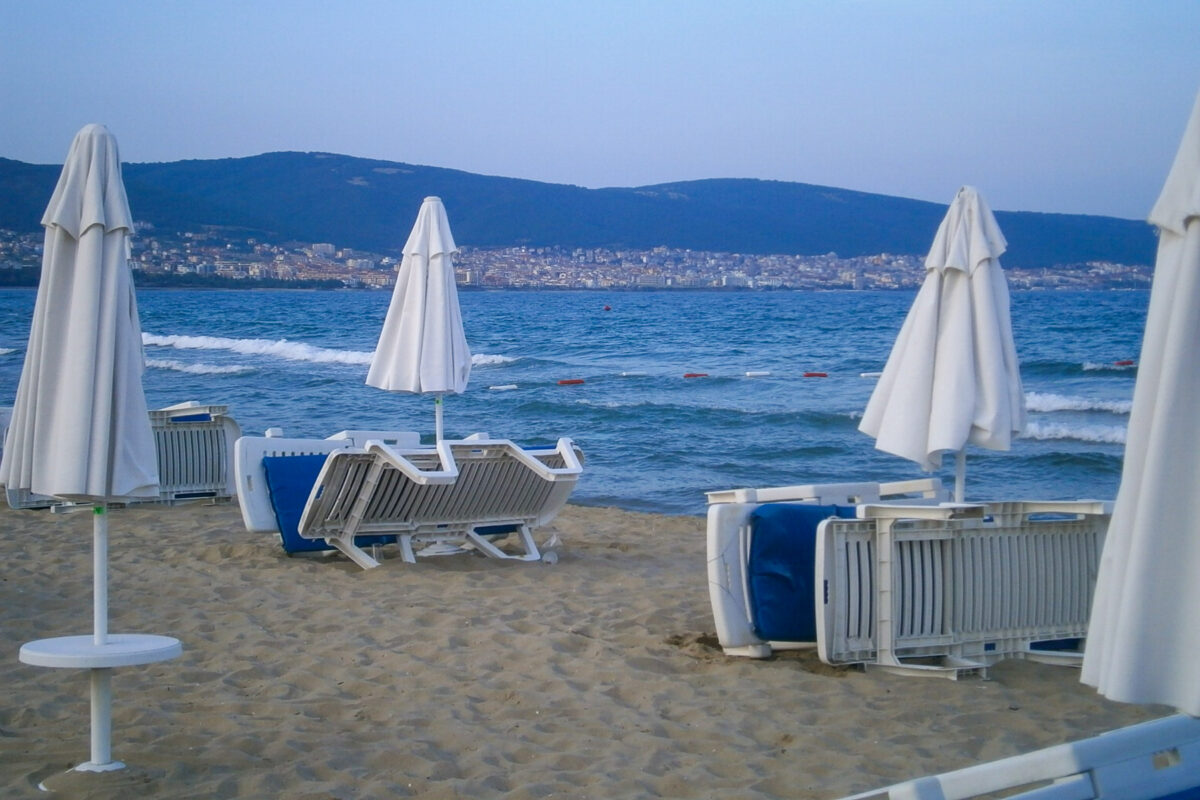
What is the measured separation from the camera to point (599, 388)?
26.4m

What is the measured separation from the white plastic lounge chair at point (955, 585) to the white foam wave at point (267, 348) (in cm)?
3183

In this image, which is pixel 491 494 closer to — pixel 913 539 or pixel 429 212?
pixel 429 212

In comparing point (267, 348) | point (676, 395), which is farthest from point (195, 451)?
point (267, 348)

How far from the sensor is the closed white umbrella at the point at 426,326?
8680 mm

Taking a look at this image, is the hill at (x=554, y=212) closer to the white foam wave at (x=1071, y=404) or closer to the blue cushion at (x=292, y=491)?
Result: the white foam wave at (x=1071, y=404)

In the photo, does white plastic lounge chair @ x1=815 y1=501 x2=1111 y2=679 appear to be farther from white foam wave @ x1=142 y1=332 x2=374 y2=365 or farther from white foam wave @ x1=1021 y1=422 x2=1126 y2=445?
white foam wave @ x1=142 y1=332 x2=374 y2=365

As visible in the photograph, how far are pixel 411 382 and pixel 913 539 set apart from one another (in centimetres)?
467

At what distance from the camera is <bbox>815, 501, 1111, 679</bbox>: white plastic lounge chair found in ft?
16.1

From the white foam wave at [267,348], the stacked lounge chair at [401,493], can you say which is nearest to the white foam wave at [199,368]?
the white foam wave at [267,348]

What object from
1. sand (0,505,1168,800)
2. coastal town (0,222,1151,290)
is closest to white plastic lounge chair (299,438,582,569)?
sand (0,505,1168,800)

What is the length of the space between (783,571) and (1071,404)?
748 inches

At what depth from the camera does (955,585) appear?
16.6 ft

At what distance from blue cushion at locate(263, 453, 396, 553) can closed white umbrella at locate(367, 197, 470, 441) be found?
1309 mm

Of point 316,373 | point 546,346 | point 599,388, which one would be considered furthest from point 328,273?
point 599,388
